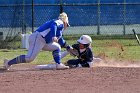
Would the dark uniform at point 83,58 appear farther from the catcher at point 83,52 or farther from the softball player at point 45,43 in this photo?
the softball player at point 45,43

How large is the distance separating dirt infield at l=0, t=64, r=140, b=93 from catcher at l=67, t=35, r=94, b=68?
305 millimetres

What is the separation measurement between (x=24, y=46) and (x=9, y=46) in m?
1.21

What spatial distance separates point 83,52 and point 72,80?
240cm

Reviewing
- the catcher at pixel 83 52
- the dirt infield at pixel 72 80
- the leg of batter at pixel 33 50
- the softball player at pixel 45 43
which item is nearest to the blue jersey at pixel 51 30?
the softball player at pixel 45 43

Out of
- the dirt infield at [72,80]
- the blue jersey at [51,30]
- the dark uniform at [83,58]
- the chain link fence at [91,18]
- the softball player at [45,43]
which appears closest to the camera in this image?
the dirt infield at [72,80]

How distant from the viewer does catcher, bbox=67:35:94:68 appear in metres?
12.5

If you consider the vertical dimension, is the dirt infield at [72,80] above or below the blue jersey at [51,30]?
below

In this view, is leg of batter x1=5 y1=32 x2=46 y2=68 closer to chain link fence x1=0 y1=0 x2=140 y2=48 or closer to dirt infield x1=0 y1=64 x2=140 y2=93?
dirt infield x1=0 y1=64 x2=140 y2=93

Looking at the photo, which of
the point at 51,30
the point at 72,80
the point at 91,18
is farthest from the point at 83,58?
the point at 91,18

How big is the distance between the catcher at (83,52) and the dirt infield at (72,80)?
0.30 metres

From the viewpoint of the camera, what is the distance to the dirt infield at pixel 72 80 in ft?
30.0

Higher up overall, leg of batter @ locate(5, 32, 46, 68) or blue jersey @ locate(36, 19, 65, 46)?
blue jersey @ locate(36, 19, 65, 46)

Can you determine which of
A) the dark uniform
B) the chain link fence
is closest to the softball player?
the dark uniform

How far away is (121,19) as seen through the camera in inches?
1118
